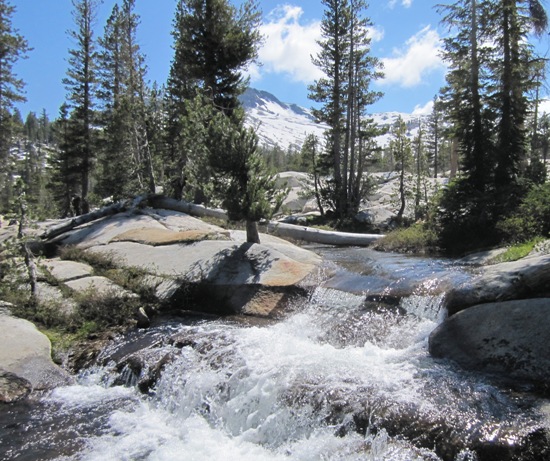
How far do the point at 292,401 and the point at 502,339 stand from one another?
3.26 metres

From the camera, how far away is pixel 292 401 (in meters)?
5.81

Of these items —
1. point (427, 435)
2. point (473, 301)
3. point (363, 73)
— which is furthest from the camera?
point (363, 73)

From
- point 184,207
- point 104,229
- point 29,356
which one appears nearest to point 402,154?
point 184,207

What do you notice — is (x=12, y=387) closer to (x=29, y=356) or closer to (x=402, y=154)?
(x=29, y=356)

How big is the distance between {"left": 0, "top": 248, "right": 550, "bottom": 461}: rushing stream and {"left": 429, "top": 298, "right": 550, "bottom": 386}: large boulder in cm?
36

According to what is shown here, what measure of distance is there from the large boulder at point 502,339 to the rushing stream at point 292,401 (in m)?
0.36

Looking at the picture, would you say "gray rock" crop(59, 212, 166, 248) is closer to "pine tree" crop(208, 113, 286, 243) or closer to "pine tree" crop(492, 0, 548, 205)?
"pine tree" crop(208, 113, 286, 243)

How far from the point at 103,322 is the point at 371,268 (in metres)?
7.09

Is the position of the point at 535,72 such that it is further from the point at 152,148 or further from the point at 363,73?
the point at 152,148

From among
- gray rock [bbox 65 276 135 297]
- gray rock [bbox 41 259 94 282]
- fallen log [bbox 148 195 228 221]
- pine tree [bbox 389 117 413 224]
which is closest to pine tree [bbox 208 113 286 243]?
gray rock [bbox 65 276 135 297]

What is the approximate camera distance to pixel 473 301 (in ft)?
24.7

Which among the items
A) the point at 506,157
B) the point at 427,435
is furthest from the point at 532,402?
the point at 506,157

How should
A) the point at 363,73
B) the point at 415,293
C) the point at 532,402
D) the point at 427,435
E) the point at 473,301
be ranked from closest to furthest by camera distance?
the point at 427,435 < the point at 532,402 < the point at 473,301 < the point at 415,293 < the point at 363,73

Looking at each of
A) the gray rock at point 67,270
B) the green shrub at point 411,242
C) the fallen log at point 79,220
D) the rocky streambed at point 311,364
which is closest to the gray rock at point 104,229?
the fallen log at point 79,220
